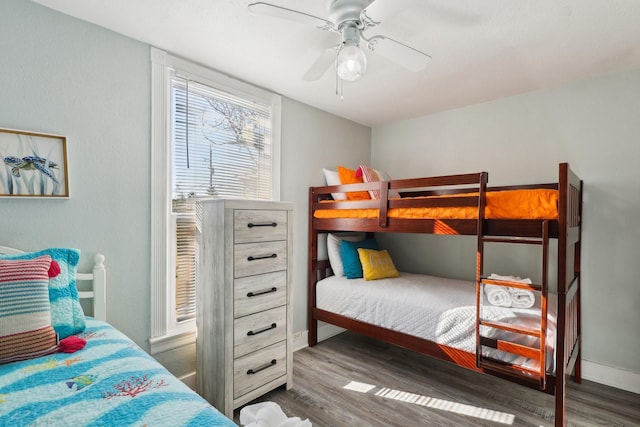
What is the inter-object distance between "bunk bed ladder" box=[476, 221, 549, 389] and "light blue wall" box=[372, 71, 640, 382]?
41.5 inches

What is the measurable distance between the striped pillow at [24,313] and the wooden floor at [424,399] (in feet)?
4.08

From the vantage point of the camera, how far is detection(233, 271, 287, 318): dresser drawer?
1951mm

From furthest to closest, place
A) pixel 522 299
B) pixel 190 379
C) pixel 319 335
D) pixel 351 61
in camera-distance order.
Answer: pixel 319 335 → pixel 190 379 → pixel 522 299 → pixel 351 61

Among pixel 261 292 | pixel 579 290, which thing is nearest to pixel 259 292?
pixel 261 292

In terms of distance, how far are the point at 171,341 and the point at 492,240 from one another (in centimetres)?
219

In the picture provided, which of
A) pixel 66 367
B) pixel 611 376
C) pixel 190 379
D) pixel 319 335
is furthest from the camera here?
pixel 319 335

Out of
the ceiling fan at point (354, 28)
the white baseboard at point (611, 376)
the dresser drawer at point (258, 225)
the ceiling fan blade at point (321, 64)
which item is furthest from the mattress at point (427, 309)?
the ceiling fan blade at point (321, 64)

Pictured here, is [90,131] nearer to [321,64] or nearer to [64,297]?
[64,297]

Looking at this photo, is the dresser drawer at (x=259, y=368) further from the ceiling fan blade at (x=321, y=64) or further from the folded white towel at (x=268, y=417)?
the ceiling fan blade at (x=321, y=64)

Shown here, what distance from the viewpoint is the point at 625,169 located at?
2.33 m

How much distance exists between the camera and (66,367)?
1.10 meters

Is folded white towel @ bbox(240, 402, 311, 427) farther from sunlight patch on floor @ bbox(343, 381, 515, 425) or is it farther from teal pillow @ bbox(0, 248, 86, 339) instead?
sunlight patch on floor @ bbox(343, 381, 515, 425)

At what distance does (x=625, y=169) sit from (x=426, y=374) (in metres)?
2.17

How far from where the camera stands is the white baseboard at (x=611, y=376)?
7.44ft
